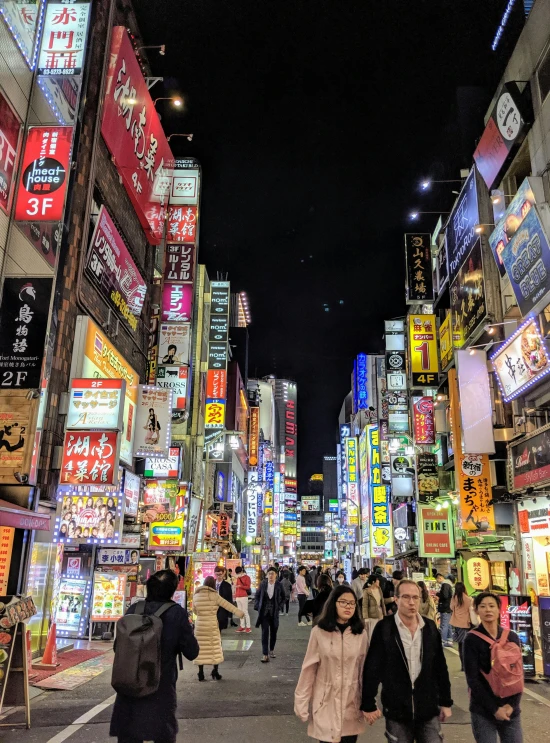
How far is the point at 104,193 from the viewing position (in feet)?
57.8

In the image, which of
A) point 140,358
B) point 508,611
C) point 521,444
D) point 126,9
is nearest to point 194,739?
point 508,611

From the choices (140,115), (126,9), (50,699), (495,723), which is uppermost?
(126,9)

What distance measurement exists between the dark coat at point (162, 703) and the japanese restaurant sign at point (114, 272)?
505 inches

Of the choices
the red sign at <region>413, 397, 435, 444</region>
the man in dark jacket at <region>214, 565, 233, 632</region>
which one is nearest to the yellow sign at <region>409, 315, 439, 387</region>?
the red sign at <region>413, 397, 435, 444</region>

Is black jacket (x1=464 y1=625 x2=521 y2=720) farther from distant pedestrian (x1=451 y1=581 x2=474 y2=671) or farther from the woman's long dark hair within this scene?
distant pedestrian (x1=451 y1=581 x2=474 y2=671)

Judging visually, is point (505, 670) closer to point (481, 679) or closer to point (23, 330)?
point (481, 679)

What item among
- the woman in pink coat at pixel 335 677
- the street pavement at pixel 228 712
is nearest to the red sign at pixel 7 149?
the street pavement at pixel 228 712

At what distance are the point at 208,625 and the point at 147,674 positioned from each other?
19.9 feet

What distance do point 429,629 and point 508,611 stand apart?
287 inches

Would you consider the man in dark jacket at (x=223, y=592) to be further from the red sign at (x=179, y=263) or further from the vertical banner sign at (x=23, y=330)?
the red sign at (x=179, y=263)

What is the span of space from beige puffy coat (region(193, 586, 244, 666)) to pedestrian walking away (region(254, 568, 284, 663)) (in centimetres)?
215

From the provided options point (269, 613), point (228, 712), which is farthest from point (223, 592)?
point (228, 712)

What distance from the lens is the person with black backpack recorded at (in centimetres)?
425

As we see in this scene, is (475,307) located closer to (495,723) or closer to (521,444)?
(521,444)
